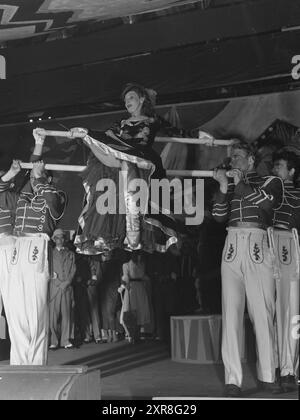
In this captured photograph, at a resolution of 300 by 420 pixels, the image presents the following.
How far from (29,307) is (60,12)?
6.77 ft

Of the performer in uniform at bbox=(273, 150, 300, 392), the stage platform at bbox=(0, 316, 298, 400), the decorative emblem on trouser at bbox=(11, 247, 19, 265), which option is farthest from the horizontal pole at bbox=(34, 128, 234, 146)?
the stage platform at bbox=(0, 316, 298, 400)

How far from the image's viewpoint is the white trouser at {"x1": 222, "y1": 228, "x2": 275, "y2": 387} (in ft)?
15.3

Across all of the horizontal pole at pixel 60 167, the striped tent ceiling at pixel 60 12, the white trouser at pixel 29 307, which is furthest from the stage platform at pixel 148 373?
the striped tent ceiling at pixel 60 12

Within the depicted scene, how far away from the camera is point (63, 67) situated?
18.1ft

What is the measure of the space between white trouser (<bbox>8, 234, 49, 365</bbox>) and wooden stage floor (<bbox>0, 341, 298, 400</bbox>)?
210mm

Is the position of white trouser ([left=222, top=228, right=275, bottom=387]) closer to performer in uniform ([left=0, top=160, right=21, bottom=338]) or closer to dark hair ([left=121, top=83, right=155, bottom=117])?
dark hair ([left=121, top=83, right=155, bottom=117])

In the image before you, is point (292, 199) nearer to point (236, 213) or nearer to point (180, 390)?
point (236, 213)

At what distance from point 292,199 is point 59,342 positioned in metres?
1.92

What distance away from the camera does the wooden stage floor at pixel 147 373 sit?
4703 mm

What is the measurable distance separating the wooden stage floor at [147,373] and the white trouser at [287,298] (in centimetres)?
27

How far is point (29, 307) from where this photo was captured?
5.21 meters

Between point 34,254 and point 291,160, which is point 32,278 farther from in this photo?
point 291,160

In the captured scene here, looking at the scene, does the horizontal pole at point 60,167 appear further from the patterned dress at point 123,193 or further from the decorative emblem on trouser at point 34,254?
the decorative emblem on trouser at point 34,254
